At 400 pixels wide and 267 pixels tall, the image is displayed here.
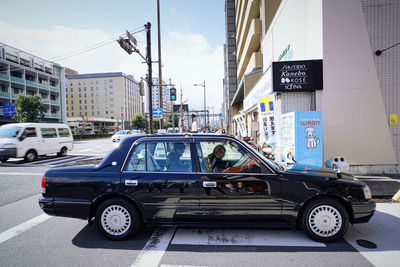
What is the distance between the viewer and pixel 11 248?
2.94m

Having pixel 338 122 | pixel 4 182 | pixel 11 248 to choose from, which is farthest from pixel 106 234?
pixel 338 122

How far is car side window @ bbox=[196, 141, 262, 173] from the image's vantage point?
3.09m

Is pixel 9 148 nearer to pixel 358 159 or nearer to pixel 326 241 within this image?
pixel 326 241

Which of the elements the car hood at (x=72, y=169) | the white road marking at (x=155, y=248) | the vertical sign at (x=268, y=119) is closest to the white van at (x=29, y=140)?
the car hood at (x=72, y=169)

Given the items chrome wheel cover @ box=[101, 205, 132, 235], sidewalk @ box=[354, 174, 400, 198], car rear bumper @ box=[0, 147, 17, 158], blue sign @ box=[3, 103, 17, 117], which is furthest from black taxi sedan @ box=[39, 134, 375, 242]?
blue sign @ box=[3, 103, 17, 117]

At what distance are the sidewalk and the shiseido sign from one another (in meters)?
3.36

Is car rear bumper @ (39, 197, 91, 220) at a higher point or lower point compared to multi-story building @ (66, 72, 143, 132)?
lower

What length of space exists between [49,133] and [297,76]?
1343cm

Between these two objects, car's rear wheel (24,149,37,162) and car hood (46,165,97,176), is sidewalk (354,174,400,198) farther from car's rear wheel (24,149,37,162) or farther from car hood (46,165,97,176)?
car's rear wheel (24,149,37,162)

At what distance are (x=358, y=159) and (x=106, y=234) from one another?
801 cm

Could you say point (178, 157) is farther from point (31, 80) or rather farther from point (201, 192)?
point (31, 80)

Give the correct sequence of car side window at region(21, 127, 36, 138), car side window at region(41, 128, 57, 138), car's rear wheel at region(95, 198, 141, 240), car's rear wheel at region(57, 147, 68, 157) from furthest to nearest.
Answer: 1. car's rear wheel at region(57, 147, 68, 157)
2. car side window at region(41, 128, 57, 138)
3. car side window at region(21, 127, 36, 138)
4. car's rear wheel at region(95, 198, 141, 240)

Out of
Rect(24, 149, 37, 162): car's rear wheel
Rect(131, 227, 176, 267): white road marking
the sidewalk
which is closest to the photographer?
Rect(131, 227, 176, 267): white road marking

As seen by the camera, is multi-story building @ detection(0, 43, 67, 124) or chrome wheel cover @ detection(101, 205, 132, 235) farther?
multi-story building @ detection(0, 43, 67, 124)
